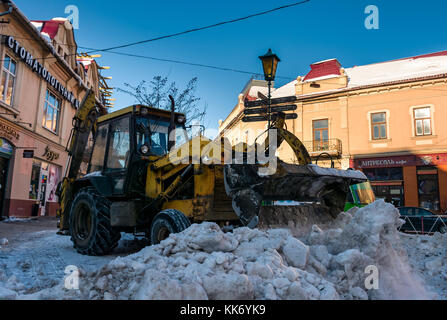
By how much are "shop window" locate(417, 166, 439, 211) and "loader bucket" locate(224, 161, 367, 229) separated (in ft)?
50.4

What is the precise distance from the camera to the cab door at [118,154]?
6156mm

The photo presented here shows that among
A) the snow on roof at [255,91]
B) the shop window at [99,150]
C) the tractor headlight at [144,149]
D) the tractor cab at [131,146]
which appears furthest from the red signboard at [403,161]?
the tractor headlight at [144,149]

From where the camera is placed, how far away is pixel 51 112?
17.7 m

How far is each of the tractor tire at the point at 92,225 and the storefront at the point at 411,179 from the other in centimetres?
1752

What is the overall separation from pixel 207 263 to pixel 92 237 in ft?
12.1

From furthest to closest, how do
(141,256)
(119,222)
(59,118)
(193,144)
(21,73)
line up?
(59,118), (21,73), (119,222), (193,144), (141,256)

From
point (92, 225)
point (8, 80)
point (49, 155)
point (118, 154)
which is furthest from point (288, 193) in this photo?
point (49, 155)

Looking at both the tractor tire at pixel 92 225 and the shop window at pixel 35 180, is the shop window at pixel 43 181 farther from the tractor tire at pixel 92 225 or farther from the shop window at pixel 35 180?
the tractor tire at pixel 92 225

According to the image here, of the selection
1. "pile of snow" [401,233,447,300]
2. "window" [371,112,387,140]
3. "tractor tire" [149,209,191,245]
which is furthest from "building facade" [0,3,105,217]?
"window" [371,112,387,140]

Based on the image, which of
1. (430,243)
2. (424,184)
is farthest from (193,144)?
(424,184)

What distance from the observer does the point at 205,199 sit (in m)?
4.98

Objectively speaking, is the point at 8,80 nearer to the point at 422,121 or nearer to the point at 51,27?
the point at 51,27

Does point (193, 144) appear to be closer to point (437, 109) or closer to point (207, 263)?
point (207, 263)

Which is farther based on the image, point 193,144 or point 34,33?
point 34,33
